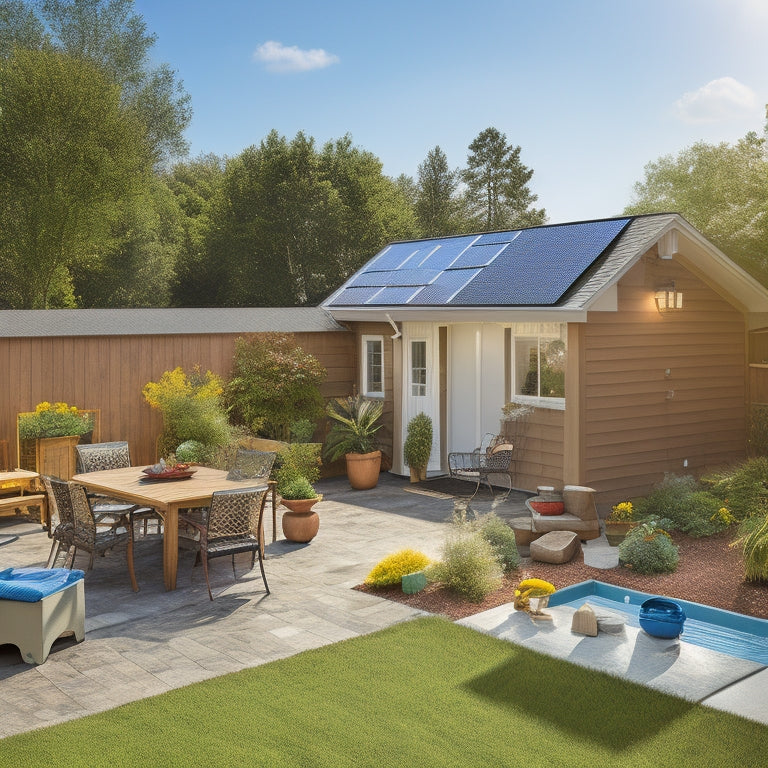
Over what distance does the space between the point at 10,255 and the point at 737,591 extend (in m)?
28.8

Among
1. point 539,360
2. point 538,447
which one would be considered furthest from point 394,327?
point 538,447

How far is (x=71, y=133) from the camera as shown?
28891 millimetres

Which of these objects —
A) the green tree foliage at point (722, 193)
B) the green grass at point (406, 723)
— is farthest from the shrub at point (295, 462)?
the green tree foliage at point (722, 193)

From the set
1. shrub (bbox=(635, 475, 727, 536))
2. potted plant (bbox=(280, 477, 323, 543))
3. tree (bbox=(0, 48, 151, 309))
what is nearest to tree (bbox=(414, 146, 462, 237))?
tree (bbox=(0, 48, 151, 309))

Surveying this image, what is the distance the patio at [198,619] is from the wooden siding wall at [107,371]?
202 cm

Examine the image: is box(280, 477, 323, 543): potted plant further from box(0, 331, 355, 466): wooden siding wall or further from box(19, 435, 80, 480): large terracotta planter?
box(0, 331, 355, 466): wooden siding wall

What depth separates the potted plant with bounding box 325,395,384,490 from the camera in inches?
513

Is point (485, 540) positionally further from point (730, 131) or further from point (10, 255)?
point (730, 131)

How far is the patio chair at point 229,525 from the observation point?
767cm

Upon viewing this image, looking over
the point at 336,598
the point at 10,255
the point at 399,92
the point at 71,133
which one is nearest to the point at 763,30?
the point at 399,92

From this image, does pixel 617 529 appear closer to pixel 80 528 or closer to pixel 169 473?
pixel 169 473

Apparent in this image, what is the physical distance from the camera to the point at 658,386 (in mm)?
11945

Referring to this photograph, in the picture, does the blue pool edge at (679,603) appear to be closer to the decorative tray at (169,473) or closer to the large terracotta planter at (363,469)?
the decorative tray at (169,473)

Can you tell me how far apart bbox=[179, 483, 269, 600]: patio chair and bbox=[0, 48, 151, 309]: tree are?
24.5m
